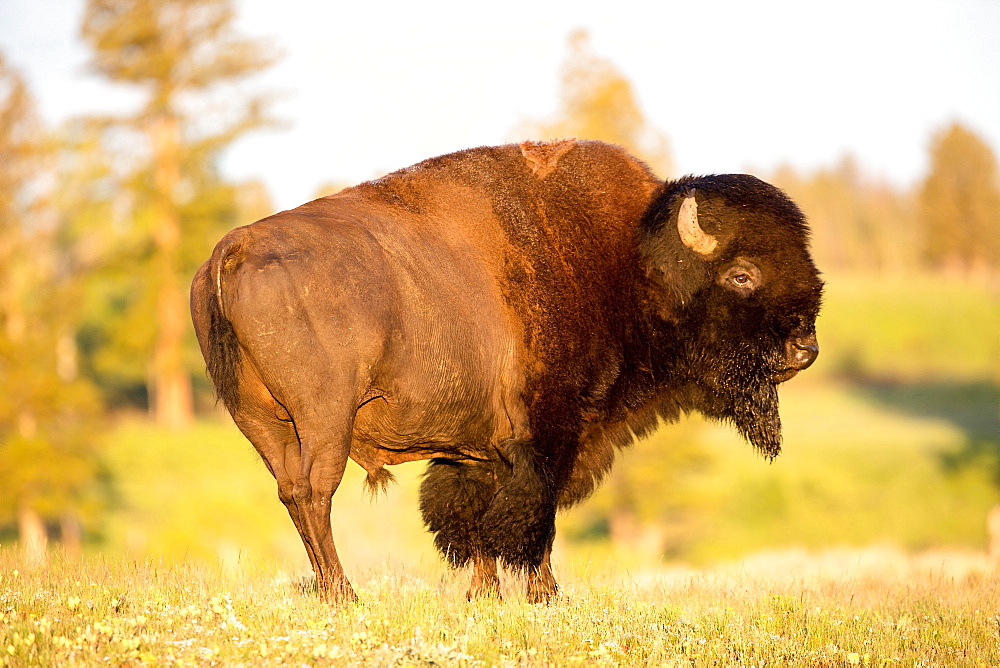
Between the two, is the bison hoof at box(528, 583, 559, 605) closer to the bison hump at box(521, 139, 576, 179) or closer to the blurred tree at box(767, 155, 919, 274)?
the bison hump at box(521, 139, 576, 179)

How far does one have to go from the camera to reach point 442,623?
5.62 meters

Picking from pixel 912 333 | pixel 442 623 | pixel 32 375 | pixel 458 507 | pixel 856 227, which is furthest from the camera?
pixel 856 227

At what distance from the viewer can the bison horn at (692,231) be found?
729 cm

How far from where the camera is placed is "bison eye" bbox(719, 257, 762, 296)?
7270mm

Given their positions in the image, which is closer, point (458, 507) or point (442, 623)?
point (442, 623)

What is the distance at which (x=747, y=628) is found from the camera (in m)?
6.05

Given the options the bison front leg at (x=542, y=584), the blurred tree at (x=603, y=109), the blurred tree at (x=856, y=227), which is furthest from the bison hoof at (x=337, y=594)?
the blurred tree at (x=856, y=227)

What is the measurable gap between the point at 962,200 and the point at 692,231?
75.7 m

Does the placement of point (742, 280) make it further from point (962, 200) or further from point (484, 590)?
point (962, 200)

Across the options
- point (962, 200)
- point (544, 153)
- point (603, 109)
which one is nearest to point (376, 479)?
point (544, 153)

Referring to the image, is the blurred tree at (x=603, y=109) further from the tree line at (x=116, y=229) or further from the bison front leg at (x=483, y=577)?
the bison front leg at (x=483, y=577)

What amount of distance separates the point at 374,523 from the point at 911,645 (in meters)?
23.1

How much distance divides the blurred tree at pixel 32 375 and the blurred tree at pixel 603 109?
15535 millimetres

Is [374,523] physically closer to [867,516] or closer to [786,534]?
[786,534]
